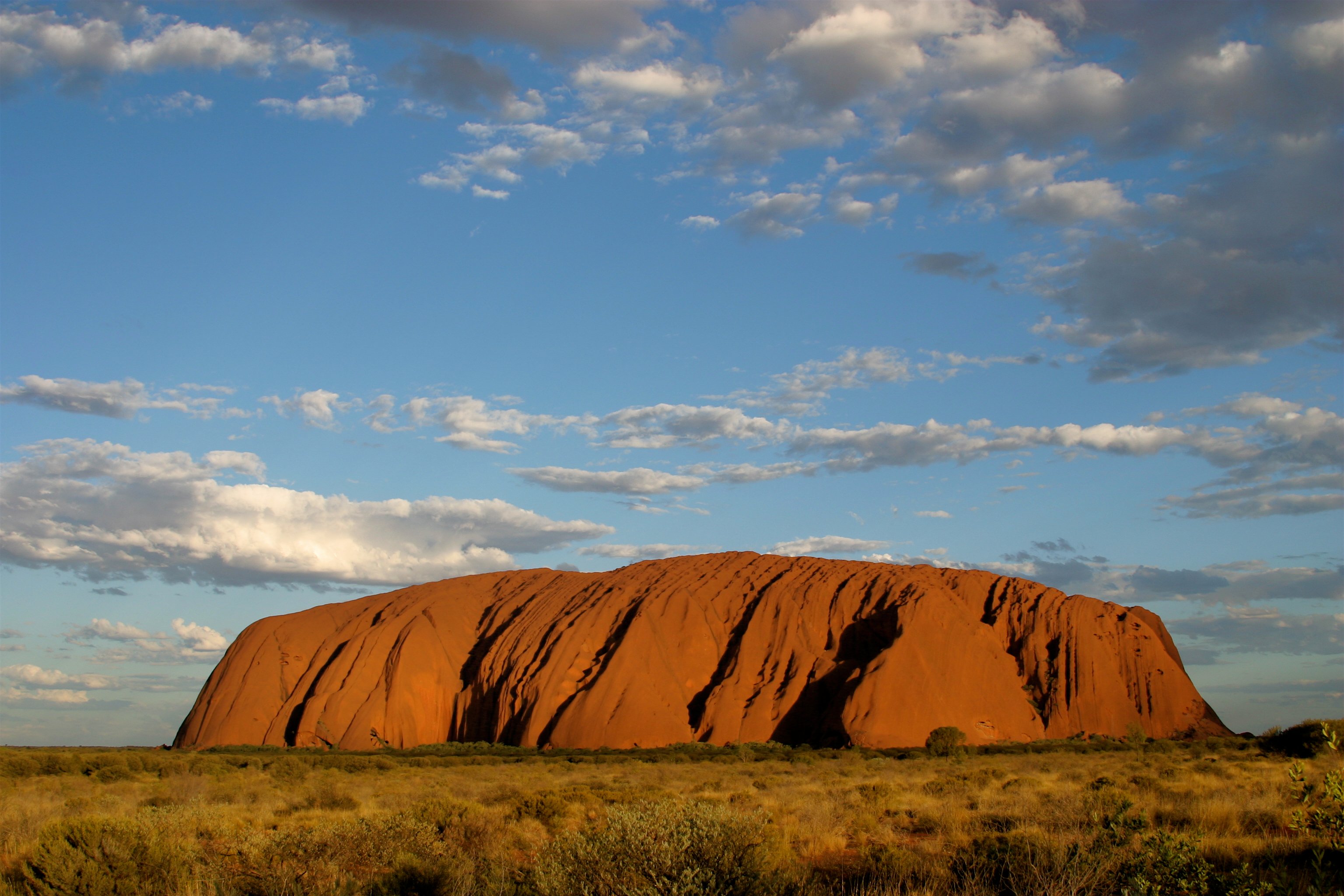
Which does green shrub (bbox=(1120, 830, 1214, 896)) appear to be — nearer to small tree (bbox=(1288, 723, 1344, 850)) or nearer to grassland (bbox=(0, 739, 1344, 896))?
grassland (bbox=(0, 739, 1344, 896))

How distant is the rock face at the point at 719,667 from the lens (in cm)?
4775

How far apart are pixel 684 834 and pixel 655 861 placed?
38cm

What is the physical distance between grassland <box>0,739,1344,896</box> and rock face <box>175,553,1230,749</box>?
20869 millimetres

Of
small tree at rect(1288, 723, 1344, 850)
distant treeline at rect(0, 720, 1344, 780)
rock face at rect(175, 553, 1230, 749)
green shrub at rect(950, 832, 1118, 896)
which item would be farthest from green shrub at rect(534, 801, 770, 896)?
rock face at rect(175, 553, 1230, 749)

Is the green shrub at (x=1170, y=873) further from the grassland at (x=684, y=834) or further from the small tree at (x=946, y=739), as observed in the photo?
the small tree at (x=946, y=739)

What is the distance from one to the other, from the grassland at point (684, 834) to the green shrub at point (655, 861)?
2 centimetres

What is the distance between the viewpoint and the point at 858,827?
14.4 meters

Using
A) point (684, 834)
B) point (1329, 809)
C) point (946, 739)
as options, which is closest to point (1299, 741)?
point (946, 739)

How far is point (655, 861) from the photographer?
Result: 7219 millimetres

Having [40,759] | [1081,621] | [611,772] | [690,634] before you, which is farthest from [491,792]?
[1081,621]

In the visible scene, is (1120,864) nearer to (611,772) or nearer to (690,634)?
(611,772)

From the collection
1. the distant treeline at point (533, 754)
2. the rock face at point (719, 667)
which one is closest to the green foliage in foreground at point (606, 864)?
the distant treeline at point (533, 754)

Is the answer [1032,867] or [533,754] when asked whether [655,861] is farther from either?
[533,754]

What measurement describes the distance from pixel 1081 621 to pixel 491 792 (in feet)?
150
